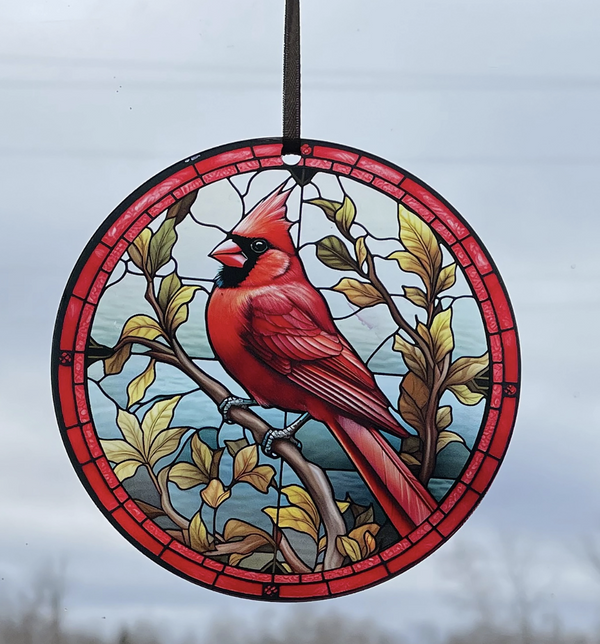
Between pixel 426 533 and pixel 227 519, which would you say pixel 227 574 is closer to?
pixel 227 519

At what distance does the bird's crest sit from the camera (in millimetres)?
1474

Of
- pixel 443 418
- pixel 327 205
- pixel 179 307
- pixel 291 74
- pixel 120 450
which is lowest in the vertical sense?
pixel 120 450

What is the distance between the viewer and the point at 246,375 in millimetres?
1440

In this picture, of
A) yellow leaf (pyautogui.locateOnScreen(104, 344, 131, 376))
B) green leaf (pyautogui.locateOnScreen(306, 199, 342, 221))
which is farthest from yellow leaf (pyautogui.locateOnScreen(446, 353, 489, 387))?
yellow leaf (pyautogui.locateOnScreen(104, 344, 131, 376))

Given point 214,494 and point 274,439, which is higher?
point 274,439

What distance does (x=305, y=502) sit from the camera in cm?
142

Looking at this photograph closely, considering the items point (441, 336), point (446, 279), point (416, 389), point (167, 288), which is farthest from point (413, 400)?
point (167, 288)

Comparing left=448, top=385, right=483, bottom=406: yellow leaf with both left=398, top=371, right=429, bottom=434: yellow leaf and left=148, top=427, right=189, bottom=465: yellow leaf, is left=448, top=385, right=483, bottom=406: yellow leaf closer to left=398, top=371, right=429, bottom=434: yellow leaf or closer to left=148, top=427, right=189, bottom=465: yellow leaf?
left=398, top=371, right=429, bottom=434: yellow leaf

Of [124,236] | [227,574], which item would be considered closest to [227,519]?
[227,574]

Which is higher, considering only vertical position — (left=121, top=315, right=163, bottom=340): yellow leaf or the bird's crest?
the bird's crest

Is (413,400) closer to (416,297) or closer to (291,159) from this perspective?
(416,297)

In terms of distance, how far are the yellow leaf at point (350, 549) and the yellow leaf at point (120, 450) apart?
37 centimetres

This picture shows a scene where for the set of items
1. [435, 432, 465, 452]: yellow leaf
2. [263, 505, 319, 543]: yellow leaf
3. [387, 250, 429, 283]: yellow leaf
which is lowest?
[263, 505, 319, 543]: yellow leaf

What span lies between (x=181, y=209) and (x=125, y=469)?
464mm
